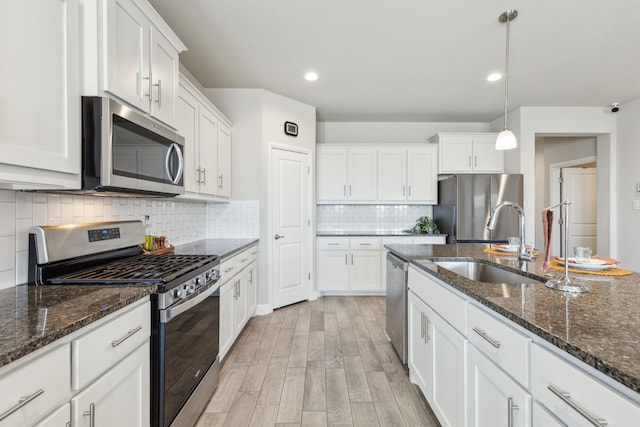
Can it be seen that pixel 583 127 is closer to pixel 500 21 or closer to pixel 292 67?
pixel 500 21

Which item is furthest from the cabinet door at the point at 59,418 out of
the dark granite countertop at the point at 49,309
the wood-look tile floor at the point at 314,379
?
the wood-look tile floor at the point at 314,379

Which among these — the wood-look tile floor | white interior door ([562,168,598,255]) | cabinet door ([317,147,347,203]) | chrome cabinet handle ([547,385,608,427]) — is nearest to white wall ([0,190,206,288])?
the wood-look tile floor

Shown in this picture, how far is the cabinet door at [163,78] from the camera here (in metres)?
1.83

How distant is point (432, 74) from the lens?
3303mm

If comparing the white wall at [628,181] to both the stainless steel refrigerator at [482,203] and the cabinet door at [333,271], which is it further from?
the cabinet door at [333,271]

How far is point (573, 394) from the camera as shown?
0.79 m

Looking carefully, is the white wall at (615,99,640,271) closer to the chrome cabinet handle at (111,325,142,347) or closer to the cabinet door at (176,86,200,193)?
the cabinet door at (176,86,200,193)

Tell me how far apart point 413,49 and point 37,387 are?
123 inches

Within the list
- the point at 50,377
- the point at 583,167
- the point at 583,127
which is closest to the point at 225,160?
the point at 50,377

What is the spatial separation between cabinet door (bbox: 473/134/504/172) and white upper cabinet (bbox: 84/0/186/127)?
401 cm

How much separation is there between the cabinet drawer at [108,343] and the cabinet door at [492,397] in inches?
53.0

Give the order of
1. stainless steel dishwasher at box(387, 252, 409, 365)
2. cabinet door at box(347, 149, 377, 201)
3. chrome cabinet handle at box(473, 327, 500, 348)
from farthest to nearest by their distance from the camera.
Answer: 1. cabinet door at box(347, 149, 377, 201)
2. stainless steel dishwasher at box(387, 252, 409, 365)
3. chrome cabinet handle at box(473, 327, 500, 348)

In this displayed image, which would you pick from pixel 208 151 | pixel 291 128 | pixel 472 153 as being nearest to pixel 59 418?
pixel 208 151

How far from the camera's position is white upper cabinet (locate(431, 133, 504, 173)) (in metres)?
4.58
